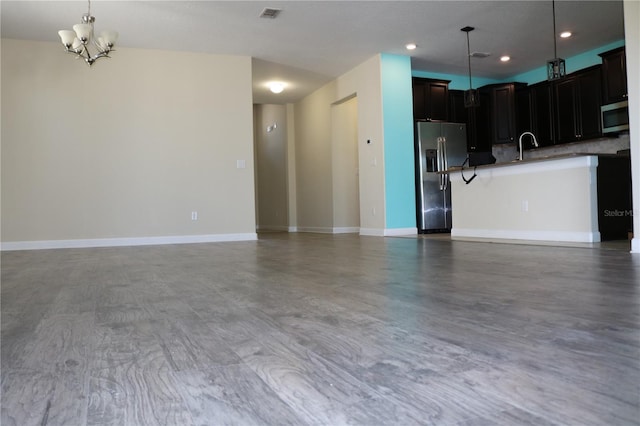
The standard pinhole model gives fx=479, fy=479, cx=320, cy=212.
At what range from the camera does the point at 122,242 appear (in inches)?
254

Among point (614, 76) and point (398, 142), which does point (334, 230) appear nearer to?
point (398, 142)

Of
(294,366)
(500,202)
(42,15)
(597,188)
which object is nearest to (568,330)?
(294,366)

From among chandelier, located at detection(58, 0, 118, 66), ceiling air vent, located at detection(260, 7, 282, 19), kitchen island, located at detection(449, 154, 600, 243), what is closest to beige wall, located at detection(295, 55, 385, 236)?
kitchen island, located at detection(449, 154, 600, 243)

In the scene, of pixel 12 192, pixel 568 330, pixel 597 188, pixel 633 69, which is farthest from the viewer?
pixel 12 192

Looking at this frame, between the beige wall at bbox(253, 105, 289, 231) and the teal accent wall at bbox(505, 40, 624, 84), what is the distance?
4708 millimetres

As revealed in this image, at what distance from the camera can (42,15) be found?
527 centimetres

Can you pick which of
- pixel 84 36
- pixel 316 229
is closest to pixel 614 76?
pixel 316 229

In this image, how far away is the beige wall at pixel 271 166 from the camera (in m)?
10.3

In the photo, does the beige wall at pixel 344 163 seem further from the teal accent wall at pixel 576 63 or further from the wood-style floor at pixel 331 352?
the wood-style floor at pixel 331 352

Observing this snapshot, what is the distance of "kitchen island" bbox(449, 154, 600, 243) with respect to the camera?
4590 millimetres

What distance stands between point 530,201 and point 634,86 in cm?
176

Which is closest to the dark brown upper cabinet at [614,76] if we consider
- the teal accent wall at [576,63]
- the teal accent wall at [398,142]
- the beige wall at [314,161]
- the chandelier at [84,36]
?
the teal accent wall at [576,63]

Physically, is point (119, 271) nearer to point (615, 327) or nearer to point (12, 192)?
point (615, 327)

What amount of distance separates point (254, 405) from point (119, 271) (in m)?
2.68
